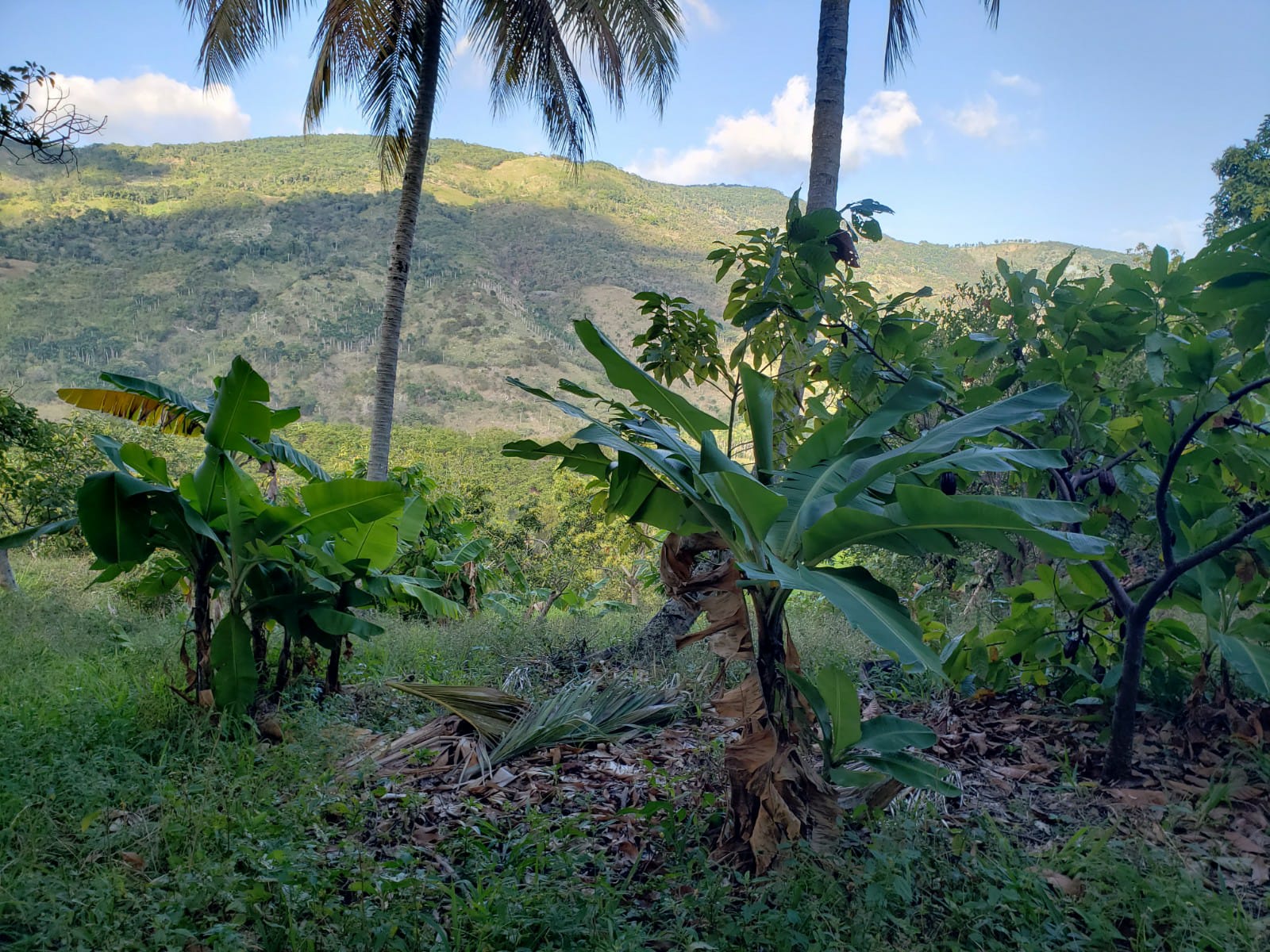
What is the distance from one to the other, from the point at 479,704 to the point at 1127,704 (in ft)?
8.57

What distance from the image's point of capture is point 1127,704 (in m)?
2.73

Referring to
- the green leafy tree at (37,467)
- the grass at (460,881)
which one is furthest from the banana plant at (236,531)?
the green leafy tree at (37,467)

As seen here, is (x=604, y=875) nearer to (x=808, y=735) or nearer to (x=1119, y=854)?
(x=808, y=735)

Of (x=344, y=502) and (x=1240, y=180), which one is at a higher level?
(x=1240, y=180)

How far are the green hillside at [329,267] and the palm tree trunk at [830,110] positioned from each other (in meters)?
33.5

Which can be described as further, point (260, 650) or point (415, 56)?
point (415, 56)

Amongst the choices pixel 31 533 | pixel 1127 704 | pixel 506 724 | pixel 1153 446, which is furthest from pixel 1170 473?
pixel 31 533

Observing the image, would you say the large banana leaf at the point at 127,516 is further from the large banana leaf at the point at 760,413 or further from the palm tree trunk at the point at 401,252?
the palm tree trunk at the point at 401,252

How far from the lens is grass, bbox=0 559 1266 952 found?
1.87 m

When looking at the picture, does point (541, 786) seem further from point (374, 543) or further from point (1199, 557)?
point (1199, 557)

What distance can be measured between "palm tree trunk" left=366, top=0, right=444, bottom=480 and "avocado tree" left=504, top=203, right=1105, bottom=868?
6.02 meters

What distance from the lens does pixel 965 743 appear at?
326cm

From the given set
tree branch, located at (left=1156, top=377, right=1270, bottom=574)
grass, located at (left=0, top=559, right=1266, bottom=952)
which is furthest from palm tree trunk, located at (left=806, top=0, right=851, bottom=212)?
grass, located at (left=0, top=559, right=1266, bottom=952)

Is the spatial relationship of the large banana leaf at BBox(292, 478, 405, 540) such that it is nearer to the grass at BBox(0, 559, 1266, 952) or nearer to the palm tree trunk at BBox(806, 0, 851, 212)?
the grass at BBox(0, 559, 1266, 952)
